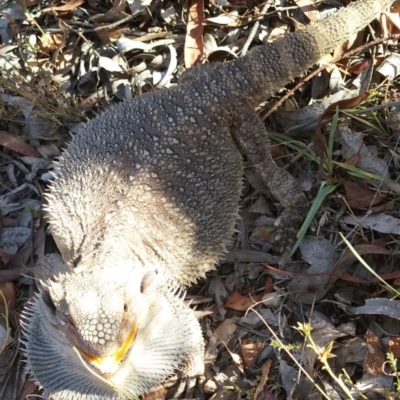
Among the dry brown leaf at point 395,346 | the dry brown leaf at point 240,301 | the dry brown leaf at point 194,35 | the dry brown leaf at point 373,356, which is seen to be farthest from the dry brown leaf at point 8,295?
the dry brown leaf at point 395,346

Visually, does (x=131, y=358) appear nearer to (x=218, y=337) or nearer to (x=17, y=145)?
(x=218, y=337)

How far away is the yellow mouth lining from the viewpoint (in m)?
2.33

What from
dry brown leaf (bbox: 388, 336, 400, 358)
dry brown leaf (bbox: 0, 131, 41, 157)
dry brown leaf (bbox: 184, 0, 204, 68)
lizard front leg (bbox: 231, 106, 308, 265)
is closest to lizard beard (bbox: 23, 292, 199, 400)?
lizard front leg (bbox: 231, 106, 308, 265)

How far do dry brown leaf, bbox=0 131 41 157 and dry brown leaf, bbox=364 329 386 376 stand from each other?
8.25 feet

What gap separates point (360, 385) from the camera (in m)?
2.80

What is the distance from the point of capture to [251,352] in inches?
122

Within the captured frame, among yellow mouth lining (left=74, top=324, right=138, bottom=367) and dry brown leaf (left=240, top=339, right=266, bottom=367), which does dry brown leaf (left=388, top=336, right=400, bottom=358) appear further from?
yellow mouth lining (left=74, top=324, right=138, bottom=367)

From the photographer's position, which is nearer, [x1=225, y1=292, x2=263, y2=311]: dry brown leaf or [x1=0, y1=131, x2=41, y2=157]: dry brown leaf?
[x1=225, y1=292, x2=263, y2=311]: dry brown leaf

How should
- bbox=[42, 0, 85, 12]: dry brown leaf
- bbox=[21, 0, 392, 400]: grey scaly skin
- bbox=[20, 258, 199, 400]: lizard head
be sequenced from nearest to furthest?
1. bbox=[20, 258, 199, 400]: lizard head
2. bbox=[21, 0, 392, 400]: grey scaly skin
3. bbox=[42, 0, 85, 12]: dry brown leaf

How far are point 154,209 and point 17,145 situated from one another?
4.67ft

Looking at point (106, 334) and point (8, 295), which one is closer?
point (106, 334)

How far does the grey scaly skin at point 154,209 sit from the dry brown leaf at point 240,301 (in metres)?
A: 0.27

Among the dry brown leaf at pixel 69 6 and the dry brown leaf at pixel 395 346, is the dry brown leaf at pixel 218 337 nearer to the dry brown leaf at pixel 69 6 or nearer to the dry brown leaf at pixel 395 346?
the dry brown leaf at pixel 395 346

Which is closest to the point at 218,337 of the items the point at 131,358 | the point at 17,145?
the point at 131,358
